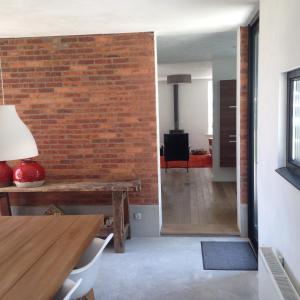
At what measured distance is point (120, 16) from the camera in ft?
10.3

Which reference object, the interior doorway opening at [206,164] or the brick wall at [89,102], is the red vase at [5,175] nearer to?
the brick wall at [89,102]

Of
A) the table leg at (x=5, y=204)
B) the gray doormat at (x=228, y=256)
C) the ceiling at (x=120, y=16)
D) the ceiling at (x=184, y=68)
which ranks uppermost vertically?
the ceiling at (x=184, y=68)

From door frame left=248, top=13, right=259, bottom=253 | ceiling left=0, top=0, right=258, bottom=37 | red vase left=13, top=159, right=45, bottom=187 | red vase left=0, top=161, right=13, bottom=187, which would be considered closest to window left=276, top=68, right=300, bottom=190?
ceiling left=0, top=0, right=258, bottom=37

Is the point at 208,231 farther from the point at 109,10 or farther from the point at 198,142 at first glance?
the point at 198,142

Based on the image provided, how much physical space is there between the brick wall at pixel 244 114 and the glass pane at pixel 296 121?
1720 millimetres

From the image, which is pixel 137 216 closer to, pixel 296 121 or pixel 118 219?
pixel 118 219

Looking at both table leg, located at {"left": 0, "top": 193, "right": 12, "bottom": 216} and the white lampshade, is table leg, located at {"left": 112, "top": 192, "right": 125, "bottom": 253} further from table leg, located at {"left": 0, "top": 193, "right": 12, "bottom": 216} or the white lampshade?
the white lampshade

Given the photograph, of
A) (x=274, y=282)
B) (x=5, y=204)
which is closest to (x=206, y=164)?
(x=5, y=204)

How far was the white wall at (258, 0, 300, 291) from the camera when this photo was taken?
1.79 m

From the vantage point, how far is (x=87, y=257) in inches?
83.4

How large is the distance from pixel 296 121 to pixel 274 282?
0.94 m

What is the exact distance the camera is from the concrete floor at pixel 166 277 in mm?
2818

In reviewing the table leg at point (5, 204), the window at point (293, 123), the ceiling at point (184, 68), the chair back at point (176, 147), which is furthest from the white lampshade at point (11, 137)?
the chair back at point (176, 147)

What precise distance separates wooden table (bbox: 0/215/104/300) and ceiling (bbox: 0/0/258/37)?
172 cm
